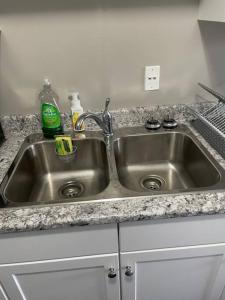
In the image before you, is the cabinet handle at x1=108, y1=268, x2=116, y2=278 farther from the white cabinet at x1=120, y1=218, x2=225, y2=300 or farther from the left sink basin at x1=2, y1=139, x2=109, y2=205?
the left sink basin at x1=2, y1=139, x2=109, y2=205

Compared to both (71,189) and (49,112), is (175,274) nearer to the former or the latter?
(71,189)

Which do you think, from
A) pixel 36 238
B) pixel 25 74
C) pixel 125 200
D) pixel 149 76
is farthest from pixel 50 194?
pixel 149 76

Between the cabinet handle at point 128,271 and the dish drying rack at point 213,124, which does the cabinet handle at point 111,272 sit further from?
the dish drying rack at point 213,124

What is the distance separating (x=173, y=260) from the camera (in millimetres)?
872

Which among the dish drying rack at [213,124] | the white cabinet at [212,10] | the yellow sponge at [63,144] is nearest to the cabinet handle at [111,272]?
the yellow sponge at [63,144]

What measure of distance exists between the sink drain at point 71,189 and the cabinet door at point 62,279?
1.06 ft

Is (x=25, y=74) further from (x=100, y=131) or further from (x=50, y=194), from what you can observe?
(x=50, y=194)

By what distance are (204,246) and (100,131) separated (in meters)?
0.73

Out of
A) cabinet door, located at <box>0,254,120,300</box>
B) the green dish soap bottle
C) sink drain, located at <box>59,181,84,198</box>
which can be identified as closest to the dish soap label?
the green dish soap bottle

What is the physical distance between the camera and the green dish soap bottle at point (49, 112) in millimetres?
1115

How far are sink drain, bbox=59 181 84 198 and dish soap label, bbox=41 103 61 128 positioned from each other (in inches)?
12.2

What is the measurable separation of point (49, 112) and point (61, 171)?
0.32 m

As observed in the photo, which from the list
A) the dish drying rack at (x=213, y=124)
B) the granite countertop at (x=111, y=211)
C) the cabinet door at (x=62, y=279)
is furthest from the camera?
the dish drying rack at (x=213, y=124)

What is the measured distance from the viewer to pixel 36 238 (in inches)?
29.3
